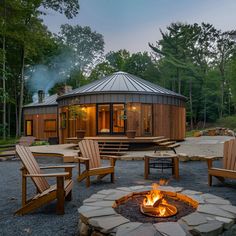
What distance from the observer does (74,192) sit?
4309 millimetres

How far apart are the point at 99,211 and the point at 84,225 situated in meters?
0.20

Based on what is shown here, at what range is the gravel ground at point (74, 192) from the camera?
2.80 meters

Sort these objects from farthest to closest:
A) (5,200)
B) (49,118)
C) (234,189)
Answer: (49,118), (234,189), (5,200)

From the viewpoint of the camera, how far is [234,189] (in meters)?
4.42

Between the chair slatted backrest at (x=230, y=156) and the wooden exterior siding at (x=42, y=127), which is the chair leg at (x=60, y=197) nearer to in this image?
the chair slatted backrest at (x=230, y=156)

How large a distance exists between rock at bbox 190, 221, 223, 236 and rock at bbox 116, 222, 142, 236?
0.49 m

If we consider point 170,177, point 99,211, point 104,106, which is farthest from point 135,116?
point 99,211

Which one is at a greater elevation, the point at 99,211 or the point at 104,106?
the point at 104,106

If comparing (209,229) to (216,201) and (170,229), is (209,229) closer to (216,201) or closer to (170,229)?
(170,229)

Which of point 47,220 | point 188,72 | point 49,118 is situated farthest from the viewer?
point 188,72

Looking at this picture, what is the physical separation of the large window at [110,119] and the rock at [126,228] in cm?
959

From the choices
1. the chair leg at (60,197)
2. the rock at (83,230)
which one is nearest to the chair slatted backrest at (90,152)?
the chair leg at (60,197)

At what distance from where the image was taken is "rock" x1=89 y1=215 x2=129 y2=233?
221 centimetres

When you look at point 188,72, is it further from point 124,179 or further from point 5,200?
point 5,200
